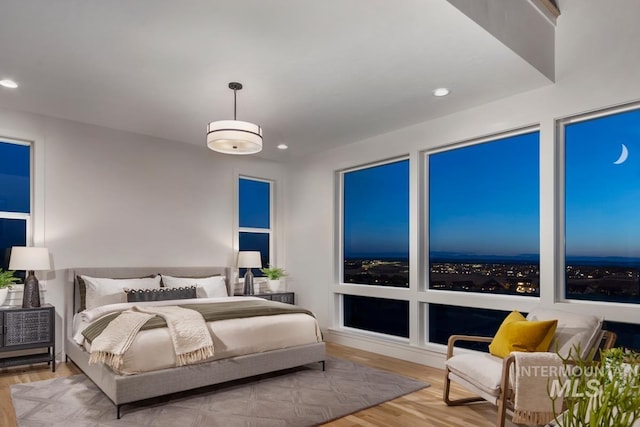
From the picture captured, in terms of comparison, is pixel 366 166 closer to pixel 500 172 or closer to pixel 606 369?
pixel 500 172

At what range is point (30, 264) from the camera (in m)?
4.30

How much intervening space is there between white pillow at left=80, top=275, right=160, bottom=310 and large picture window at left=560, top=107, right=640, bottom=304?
14.9ft

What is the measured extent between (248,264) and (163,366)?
2.76 m

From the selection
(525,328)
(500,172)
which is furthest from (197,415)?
(500,172)

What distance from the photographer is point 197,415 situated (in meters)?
3.19

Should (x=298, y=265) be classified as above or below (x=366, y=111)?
below

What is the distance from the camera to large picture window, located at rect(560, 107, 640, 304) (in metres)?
3.55

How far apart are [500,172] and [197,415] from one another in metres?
3.74

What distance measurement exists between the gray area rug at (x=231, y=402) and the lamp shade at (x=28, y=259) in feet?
3.77

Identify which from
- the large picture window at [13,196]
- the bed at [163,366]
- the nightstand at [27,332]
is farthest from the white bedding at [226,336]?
the large picture window at [13,196]

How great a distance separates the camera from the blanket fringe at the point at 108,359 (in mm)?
3142

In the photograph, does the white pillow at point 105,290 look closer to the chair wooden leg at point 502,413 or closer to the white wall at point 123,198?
the white wall at point 123,198

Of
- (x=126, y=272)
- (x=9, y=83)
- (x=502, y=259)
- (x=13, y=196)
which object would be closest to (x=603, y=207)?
(x=502, y=259)

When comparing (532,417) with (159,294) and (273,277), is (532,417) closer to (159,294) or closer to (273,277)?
(159,294)
